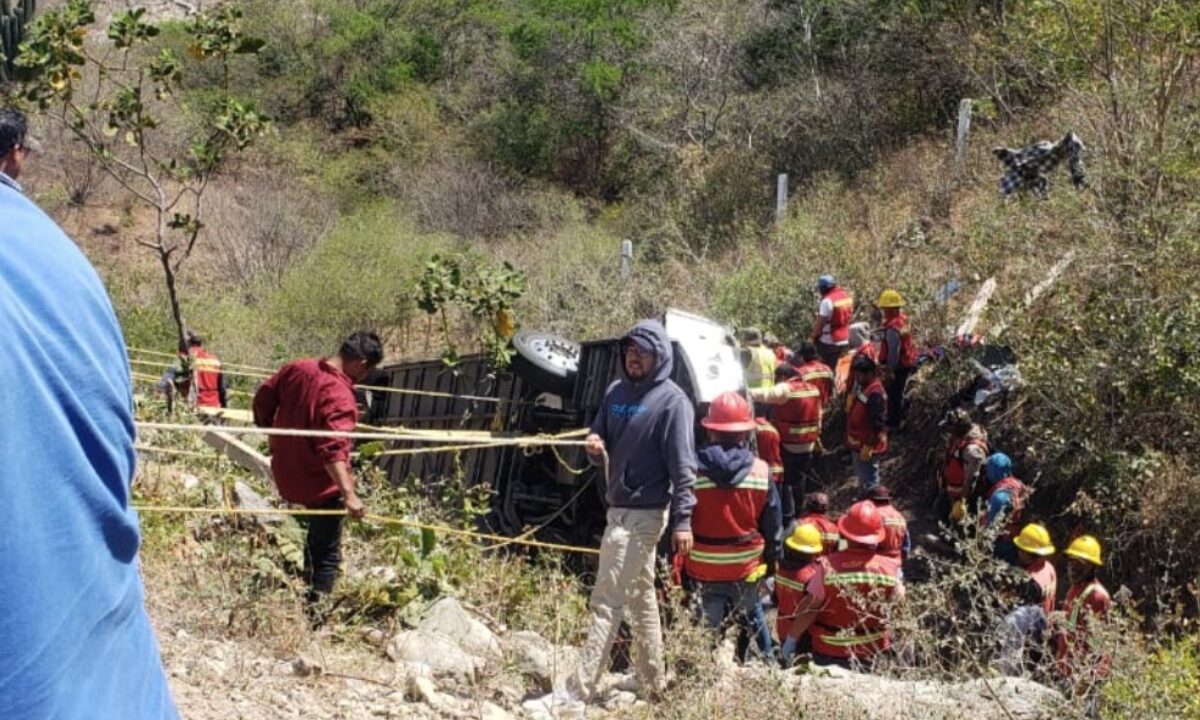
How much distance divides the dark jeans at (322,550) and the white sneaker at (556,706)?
1401 mm

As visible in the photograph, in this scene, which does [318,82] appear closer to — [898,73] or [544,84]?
[544,84]

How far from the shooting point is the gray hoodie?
5.63m

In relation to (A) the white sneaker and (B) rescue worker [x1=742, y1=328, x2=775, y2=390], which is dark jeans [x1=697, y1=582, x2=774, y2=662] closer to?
(A) the white sneaker

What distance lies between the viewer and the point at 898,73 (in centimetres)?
1944

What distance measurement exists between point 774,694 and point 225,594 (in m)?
2.62

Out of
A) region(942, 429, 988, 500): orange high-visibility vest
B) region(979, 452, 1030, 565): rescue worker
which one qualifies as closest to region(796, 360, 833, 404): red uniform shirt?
region(942, 429, 988, 500): orange high-visibility vest

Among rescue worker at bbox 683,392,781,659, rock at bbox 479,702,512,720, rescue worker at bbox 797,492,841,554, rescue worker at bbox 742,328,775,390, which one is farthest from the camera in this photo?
rescue worker at bbox 742,328,775,390

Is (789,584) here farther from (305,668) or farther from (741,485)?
(305,668)

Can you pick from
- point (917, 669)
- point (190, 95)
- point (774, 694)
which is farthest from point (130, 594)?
point (190, 95)

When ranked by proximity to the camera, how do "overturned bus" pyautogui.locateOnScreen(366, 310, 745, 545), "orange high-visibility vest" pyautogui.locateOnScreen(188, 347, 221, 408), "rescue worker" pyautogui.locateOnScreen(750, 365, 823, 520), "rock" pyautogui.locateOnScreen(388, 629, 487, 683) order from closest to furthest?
"rock" pyautogui.locateOnScreen(388, 629, 487, 683) → "overturned bus" pyautogui.locateOnScreen(366, 310, 745, 545) → "rescue worker" pyautogui.locateOnScreen(750, 365, 823, 520) → "orange high-visibility vest" pyautogui.locateOnScreen(188, 347, 221, 408)

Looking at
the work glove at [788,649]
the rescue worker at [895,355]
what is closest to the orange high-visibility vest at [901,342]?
A: the rescue worker at [895,355]

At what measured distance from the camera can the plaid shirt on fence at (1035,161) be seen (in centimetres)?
1177

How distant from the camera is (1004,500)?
7887 mm

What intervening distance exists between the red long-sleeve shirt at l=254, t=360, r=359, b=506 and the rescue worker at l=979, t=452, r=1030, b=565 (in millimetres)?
4322
